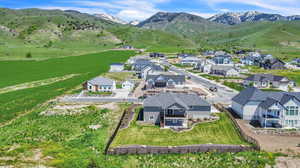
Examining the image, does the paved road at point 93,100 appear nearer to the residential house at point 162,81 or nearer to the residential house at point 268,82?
the residential house at point 162,81

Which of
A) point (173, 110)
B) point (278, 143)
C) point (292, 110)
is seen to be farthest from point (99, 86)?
point (278, 143)

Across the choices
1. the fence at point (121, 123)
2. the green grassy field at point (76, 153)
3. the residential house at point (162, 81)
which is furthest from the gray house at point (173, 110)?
the residential house at point (162, 81)

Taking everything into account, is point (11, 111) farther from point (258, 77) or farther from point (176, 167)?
point (258, 77)

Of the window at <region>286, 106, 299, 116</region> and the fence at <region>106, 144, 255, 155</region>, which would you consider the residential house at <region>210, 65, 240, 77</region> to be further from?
the fence at <region>106, 144, 255, 155</region>

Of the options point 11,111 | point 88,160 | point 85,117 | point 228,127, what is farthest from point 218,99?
point 11,111

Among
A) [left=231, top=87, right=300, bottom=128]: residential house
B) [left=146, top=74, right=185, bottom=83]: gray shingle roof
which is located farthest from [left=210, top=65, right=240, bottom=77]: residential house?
[left=231, top=87, right=300, bottom=128]: residential house

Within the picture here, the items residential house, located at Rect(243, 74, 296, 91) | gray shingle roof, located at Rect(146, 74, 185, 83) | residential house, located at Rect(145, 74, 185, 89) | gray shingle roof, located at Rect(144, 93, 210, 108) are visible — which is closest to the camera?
gray shingle roof, located at Rect(144, 93, 210, 108)
